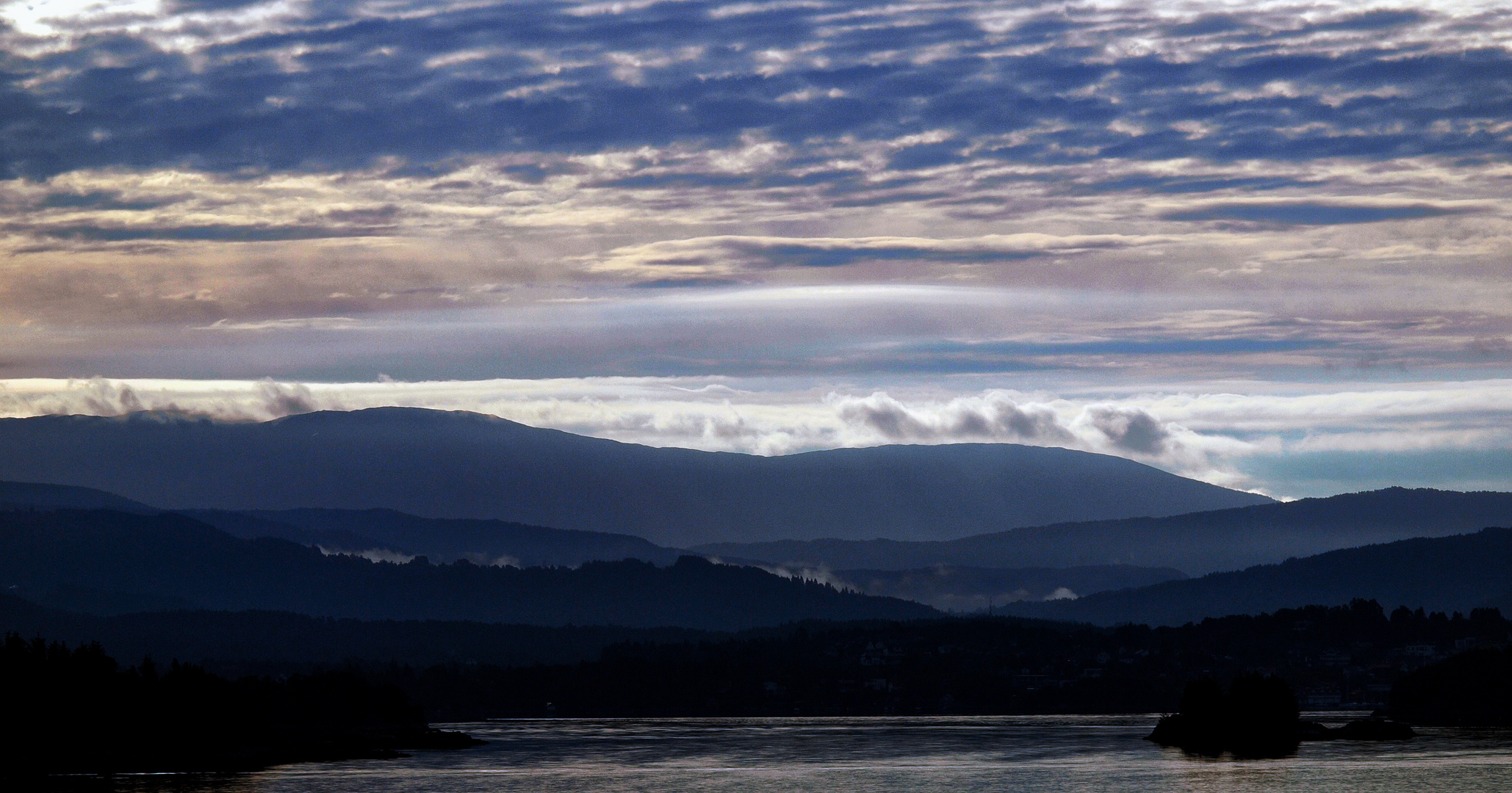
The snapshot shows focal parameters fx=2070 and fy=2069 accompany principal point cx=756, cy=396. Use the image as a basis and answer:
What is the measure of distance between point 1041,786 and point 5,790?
90816 mm

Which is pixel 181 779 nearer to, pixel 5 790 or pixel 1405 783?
pixel 5 790

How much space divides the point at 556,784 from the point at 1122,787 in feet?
174

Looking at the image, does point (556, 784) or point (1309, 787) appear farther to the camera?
point (556, 784)

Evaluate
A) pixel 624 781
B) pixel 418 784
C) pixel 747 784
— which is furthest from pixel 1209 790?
pixel 418 784

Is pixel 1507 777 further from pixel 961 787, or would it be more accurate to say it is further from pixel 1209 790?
pixel 961 787

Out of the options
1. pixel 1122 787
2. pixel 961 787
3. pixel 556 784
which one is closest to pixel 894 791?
pixel 961 787

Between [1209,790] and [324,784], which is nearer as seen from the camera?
[1209,790]

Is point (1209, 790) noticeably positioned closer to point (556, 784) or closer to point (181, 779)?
point (556, 784)

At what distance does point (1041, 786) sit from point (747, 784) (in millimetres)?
27790

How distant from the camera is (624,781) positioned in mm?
199875

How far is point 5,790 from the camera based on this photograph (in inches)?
7028

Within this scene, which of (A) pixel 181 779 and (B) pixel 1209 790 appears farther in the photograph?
(A) pixel 181 779

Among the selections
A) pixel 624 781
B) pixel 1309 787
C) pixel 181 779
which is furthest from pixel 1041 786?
pixel 181 779

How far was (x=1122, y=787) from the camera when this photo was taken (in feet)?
604
